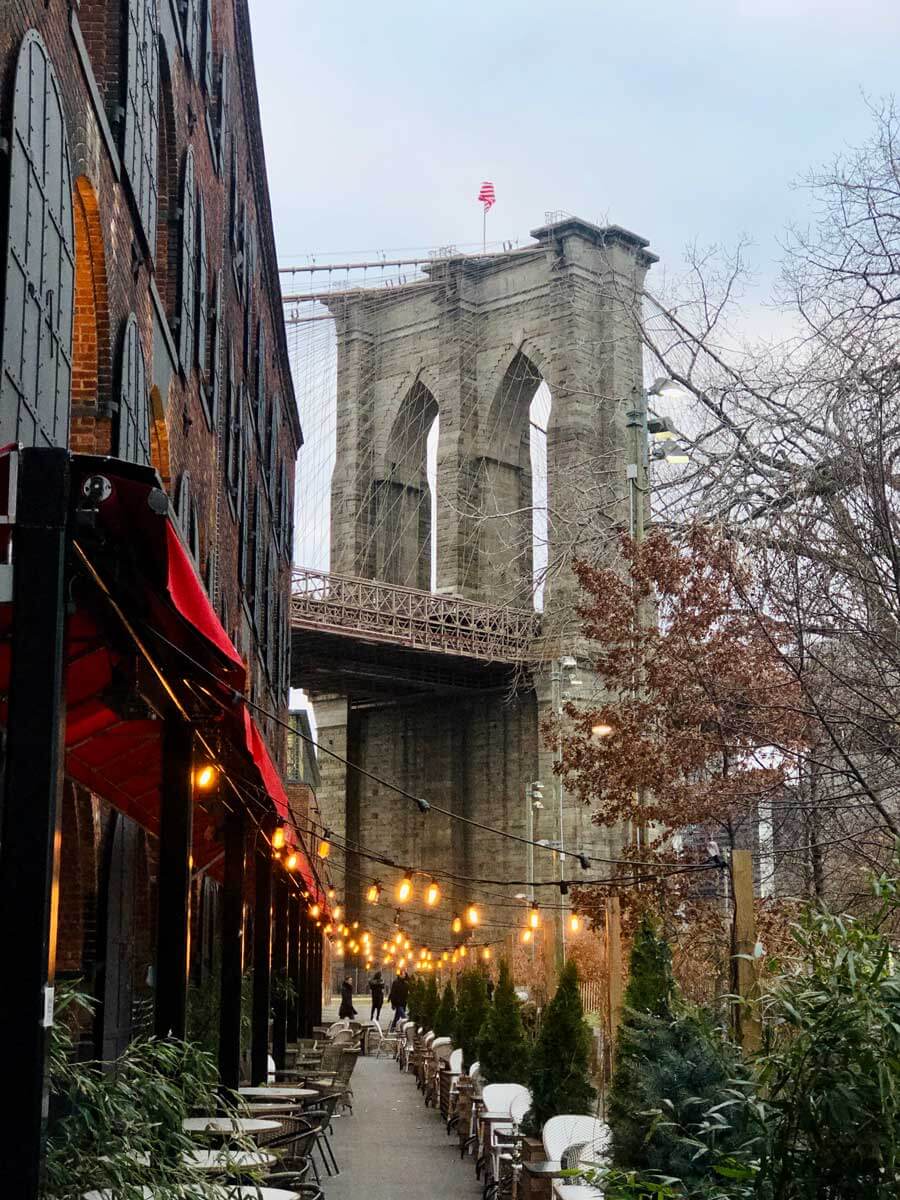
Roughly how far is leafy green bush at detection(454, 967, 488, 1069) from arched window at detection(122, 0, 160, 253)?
35.2 ft

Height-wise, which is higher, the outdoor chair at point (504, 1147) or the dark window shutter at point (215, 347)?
the dark window shutter at point (215, 347)

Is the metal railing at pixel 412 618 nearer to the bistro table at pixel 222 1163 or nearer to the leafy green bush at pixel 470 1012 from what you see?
the leafy green bush at pixel 470 1012

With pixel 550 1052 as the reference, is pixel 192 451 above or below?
above

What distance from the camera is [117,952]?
597 inches

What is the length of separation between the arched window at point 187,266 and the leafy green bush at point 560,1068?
7.01 meters

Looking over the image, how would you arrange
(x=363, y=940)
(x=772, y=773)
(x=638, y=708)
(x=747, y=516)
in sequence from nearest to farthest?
(x=747, y=516) < (x=772, y=773) < (x=638, y=708) < (x=363, y=940)

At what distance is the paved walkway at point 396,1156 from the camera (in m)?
14.2

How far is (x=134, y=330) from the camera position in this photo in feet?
40.0

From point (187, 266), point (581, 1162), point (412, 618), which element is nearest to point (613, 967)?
point (581, 1162)

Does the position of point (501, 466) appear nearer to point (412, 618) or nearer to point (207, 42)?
point (412, 618)

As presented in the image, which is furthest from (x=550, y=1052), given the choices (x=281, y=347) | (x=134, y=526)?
(x=281, y=347)

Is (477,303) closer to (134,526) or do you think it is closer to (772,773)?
(772,773)

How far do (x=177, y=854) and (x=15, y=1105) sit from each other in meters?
3.98

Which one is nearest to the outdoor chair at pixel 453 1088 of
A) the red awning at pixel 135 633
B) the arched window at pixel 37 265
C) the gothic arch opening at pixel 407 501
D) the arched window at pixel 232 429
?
the arched window at pixel 232 429
